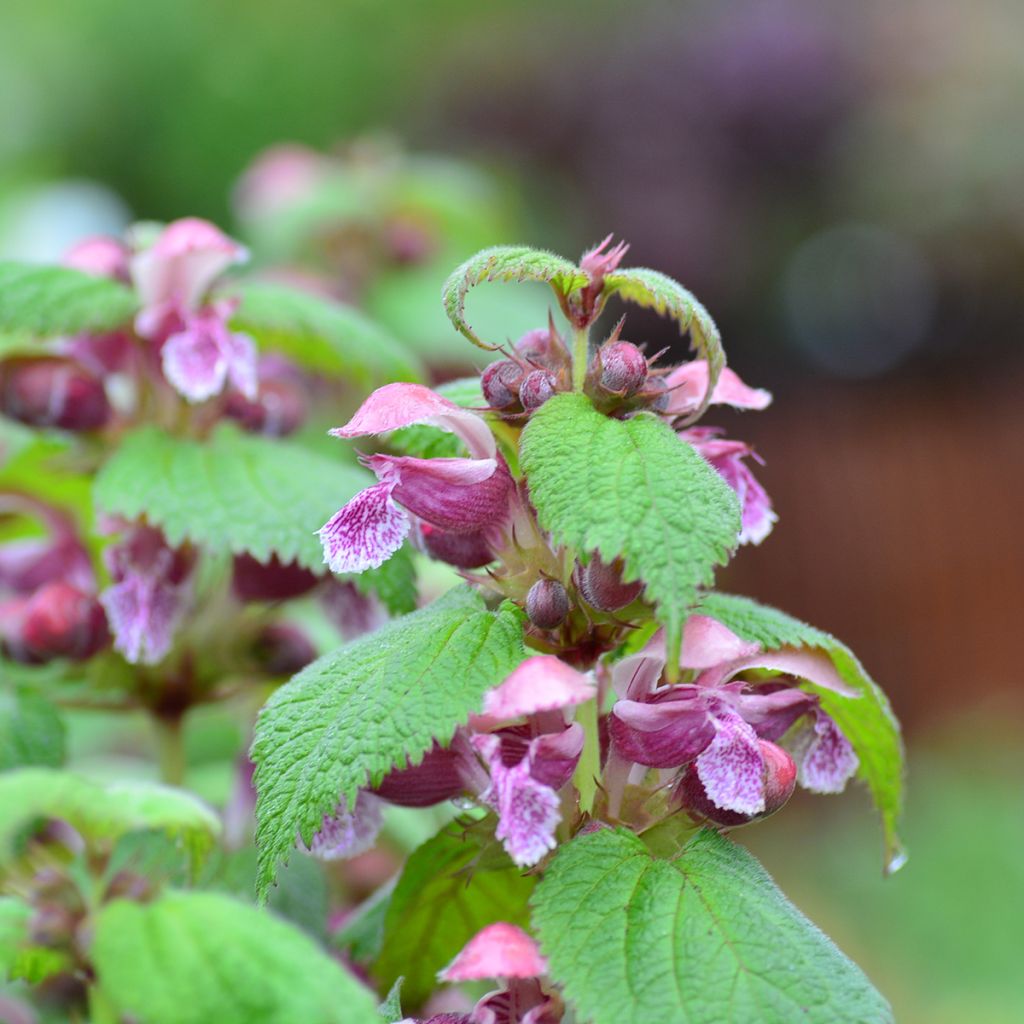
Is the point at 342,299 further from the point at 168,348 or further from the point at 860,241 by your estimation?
the point at 860,241

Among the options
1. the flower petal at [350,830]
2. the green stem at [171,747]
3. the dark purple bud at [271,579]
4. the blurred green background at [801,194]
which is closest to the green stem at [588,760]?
the flower petal at [350,830]

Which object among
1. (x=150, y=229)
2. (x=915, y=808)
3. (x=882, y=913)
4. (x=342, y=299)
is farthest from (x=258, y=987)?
(x=915, y=808)

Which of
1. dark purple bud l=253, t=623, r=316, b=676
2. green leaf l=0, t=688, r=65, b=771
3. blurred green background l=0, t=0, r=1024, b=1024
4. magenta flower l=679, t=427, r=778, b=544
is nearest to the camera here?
magenta flower l=679, t=427, r=778, b=544

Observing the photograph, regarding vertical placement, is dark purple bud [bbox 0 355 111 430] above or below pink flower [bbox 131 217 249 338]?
below

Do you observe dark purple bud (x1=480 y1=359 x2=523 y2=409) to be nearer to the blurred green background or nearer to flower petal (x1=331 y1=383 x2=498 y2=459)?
flower petal (x1=331 y1=383 x2=498 y2=459)

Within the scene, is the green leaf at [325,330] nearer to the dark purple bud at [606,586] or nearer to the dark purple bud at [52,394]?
the dark purple bud at [52,394]

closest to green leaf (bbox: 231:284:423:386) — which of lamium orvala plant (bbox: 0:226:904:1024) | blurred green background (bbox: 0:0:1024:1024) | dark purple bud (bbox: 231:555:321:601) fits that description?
lamium orvala plant (bbox: 0:226:904:1024)

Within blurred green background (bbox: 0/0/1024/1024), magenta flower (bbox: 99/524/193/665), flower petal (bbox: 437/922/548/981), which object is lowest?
flower petal (bbox: 437/922/548/981)

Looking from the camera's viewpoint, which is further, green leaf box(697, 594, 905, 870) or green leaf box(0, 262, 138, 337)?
green leaf box(0, 262, 138, 337)
